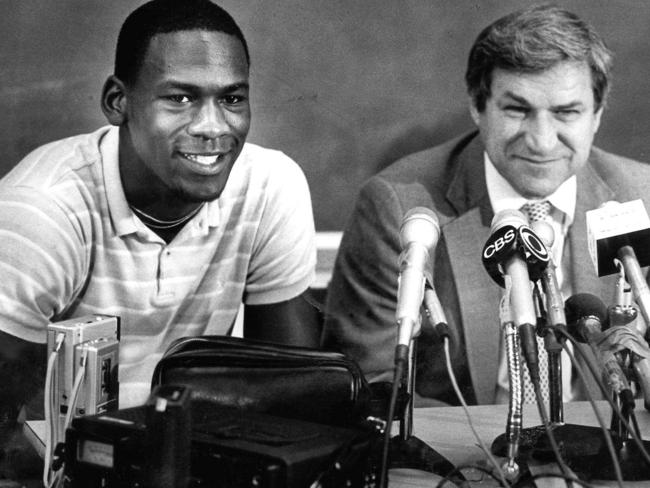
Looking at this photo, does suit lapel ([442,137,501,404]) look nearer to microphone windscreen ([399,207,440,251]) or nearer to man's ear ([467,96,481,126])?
man's ear ([467,96,481,126])

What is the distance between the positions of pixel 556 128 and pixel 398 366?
1073mm

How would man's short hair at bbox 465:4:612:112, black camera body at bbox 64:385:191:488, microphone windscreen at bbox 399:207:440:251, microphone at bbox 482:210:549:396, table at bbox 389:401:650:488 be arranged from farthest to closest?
man's short hair at bbox 465:4:612:112 → table at bbox 389:401:650:488 → microphone windscreen at bbox 399:207:440:251 → microphone at bbox 482:210:549:396 → black camera body at bbox 64:385:191:488

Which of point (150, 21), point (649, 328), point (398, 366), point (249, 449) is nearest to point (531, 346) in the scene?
point (398, 366)

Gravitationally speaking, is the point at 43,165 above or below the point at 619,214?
above

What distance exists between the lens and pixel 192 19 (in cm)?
197

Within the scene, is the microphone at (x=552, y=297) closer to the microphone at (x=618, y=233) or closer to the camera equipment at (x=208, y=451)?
the microphone at (x=618, y=233)

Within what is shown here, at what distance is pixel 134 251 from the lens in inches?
79.7

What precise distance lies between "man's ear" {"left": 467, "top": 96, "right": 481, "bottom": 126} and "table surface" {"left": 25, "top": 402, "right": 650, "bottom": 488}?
684 mm

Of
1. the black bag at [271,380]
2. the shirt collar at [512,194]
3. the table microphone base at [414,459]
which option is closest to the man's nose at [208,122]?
the black bag at [271,380]

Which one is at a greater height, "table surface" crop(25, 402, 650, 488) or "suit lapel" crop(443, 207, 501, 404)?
"suit lapel" crop(443, 207, 501, 404)

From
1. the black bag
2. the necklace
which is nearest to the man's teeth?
the necklace

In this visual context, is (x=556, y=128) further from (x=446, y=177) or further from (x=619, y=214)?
(x=619, y=214)

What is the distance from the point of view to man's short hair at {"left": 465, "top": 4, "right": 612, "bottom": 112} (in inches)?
85.0

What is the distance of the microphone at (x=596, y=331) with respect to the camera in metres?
1.42
